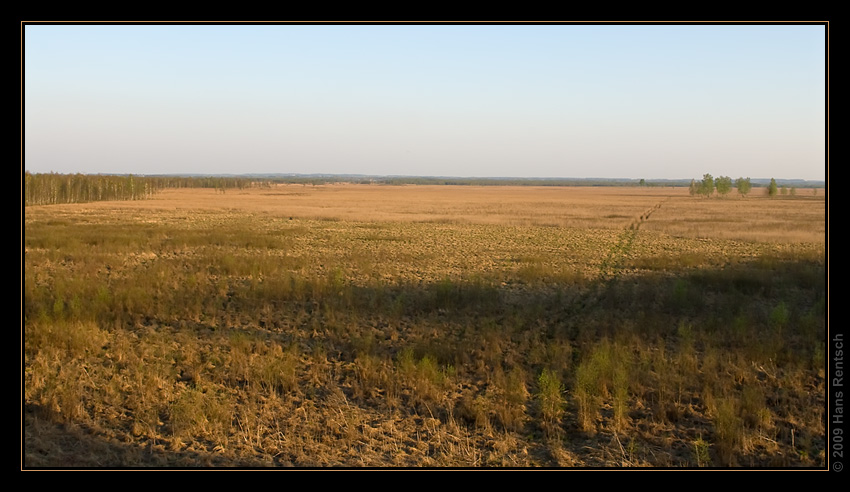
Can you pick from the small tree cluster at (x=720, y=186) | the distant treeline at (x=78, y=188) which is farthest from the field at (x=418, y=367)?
the small tree cluster at (x=720, y=186)

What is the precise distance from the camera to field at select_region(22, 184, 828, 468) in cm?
681

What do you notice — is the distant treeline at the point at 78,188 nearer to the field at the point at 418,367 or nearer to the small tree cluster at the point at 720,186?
the field at the point at 418,367

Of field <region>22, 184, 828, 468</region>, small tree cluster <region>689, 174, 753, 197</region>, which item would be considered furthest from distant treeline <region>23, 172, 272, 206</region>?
small tree cluster <region>689, 174, 753, 197</region>

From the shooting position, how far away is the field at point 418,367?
6.81 metres

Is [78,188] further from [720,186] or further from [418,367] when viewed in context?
[720,186]

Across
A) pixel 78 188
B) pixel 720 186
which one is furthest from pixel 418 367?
pixel 720 186

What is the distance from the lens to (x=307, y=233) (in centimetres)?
3575

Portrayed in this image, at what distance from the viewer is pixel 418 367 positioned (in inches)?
371

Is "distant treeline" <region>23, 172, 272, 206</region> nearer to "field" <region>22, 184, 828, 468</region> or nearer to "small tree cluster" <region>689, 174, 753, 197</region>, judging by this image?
"field" <region>22, 184, 828, 468</region>

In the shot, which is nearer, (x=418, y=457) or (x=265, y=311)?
(x=418, y=457)
